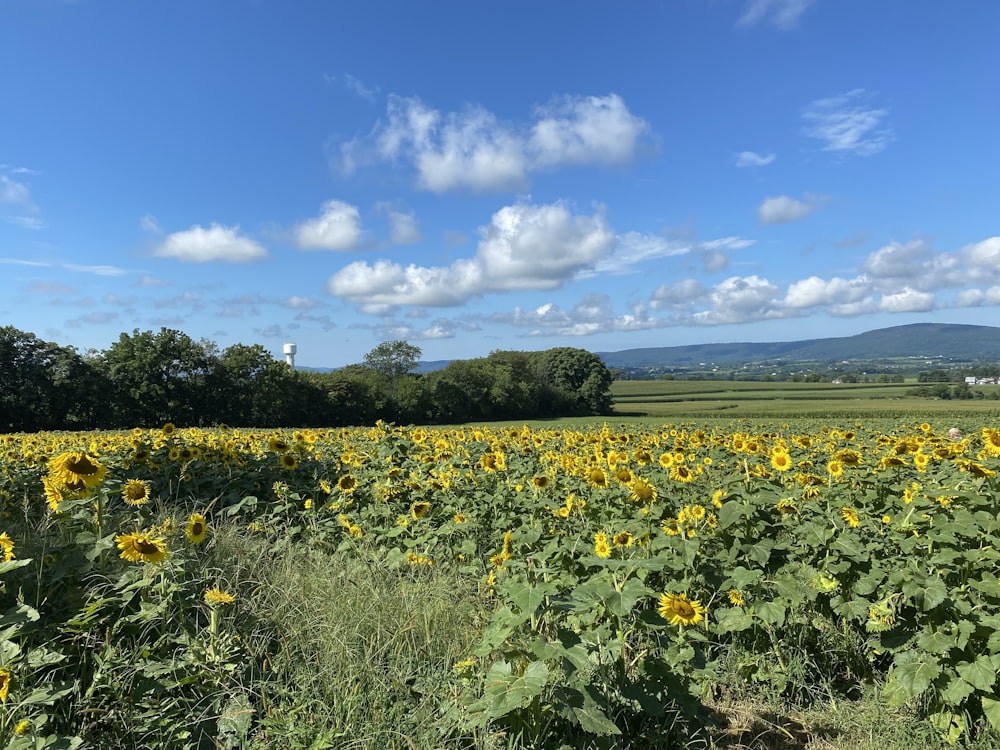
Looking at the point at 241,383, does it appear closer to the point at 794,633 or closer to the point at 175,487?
the point at 175,487

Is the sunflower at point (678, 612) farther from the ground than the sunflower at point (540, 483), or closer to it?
closer to it

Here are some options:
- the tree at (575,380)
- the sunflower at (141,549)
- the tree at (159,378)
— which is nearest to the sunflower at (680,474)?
the sunflower at (141,549)

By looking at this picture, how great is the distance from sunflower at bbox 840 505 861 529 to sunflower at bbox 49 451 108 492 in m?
4.68

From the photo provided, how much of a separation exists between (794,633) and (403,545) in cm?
317

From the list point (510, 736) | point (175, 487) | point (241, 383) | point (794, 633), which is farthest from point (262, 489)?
point (241, 383)

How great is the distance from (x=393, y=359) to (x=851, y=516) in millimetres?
76868

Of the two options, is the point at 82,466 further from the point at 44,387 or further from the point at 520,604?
the point at 44,387

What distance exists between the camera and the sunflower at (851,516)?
153 inches

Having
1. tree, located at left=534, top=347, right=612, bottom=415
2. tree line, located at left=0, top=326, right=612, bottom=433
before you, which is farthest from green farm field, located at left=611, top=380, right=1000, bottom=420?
tree line, located at left=0, top=326, right=612, bottom=433

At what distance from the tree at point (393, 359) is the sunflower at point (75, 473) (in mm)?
74320

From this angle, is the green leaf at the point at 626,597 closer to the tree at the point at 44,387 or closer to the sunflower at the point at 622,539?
the sunflower at the point at 622,539

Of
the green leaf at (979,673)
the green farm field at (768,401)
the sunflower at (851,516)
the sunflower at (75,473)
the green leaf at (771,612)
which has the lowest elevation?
the green farm field at (768,401)

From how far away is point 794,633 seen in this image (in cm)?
397

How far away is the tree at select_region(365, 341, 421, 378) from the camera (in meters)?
78.2
